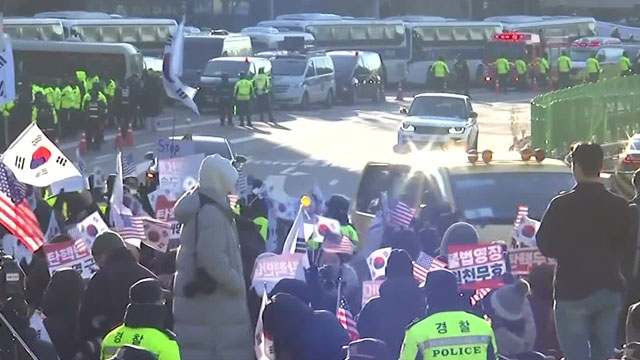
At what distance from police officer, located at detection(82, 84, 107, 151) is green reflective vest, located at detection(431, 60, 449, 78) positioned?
1880 centimetres

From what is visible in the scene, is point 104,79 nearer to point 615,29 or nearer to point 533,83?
point 533,83

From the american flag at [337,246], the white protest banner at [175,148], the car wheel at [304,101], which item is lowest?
the car wheel at [304,101]

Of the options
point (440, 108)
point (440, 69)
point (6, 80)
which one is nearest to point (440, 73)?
point (440, 69)

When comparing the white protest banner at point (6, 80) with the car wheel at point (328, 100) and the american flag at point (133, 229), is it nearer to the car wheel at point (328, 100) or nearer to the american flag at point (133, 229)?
the american flag at point (133, 229)

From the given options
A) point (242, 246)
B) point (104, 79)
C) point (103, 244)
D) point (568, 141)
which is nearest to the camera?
point (103, 244)

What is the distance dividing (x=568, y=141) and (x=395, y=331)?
21.3 meters

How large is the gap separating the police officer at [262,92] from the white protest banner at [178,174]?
24.6 metres

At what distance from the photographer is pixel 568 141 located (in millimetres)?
29047

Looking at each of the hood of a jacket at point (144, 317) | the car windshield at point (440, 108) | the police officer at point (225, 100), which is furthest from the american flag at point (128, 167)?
the police officer at point (225, 100)

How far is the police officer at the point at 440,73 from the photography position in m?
49.8

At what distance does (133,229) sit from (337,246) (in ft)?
5.60

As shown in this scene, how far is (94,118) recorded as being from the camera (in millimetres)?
32938

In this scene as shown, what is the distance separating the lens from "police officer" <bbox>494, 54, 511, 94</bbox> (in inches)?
2101

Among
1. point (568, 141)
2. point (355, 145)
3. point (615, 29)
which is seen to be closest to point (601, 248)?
point (568, 141)
